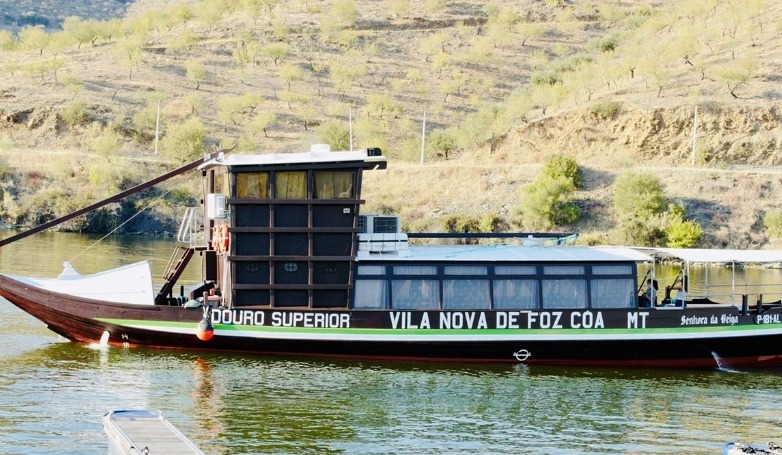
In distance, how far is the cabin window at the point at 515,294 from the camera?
25.1m

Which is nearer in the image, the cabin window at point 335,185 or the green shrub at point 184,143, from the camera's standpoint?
the cabin window at point 335,185

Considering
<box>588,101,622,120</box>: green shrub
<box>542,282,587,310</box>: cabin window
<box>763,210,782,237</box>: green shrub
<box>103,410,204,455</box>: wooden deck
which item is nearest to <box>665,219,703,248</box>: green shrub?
<box>763,210,782,237</box>: green shrub

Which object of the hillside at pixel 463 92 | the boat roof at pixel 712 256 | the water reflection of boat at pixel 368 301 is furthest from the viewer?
the hillside at pixel 463 92

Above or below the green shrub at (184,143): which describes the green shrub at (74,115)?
above

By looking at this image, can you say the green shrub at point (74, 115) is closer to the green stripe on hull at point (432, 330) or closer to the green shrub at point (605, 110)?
the green shrub at point (605, 110)

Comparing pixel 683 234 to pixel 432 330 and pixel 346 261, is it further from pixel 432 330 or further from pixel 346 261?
pixel 346 261

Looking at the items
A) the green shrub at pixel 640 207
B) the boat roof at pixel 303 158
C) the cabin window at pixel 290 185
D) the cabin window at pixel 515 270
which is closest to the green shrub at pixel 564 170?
the green shrub at pixel 640 207

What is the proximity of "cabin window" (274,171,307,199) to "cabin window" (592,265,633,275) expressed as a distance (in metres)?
6.42

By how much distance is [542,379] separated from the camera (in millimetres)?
23984

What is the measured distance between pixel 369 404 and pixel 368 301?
395 centimetres

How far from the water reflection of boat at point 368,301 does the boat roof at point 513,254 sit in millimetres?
52

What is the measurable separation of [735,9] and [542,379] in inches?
2661

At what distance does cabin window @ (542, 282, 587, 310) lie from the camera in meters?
25.2

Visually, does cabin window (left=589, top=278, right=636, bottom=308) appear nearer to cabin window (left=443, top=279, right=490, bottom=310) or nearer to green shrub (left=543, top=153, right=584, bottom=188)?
cabin window (left=443, top=279, right=490, bottom=310)
